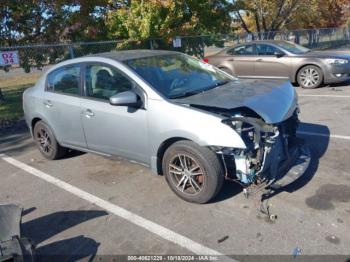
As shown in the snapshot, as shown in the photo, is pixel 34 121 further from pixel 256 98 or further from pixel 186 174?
pixel 256 98

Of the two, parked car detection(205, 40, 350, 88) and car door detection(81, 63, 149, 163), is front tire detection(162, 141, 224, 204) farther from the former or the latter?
parked car detection(205, 40, 350, 88)

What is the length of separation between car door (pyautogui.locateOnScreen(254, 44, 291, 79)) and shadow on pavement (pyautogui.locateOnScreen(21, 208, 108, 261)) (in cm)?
828

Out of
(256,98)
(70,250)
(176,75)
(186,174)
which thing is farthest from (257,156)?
(70,250)

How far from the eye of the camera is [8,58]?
10070mm

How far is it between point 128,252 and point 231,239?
95cm

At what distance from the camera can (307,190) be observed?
14.2 feet

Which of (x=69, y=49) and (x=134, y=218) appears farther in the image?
(x=69, y=49)

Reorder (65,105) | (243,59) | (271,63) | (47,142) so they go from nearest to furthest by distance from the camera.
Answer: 1. (65,105)
2. (47,142)
3. (271,63)
4. (243,59)

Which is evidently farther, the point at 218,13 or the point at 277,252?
the point at 218,13

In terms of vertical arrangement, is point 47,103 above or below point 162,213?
above

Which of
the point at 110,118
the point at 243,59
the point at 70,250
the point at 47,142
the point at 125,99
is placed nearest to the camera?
the point at 70,250

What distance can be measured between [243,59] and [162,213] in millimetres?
8724

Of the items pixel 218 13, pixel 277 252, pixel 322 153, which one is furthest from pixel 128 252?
pixel 218 13

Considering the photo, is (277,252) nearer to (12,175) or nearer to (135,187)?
(135,187)
